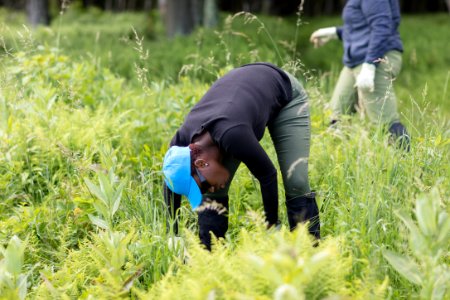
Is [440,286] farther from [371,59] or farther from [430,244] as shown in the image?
[371,59]

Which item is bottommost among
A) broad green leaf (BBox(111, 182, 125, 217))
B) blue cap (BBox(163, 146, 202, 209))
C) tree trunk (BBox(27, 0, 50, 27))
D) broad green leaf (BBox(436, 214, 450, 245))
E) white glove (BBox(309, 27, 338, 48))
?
tree trunk (BBox(27, 0, 50, 27))

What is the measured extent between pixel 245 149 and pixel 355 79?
7.02 ft

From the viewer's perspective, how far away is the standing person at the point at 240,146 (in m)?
2.37

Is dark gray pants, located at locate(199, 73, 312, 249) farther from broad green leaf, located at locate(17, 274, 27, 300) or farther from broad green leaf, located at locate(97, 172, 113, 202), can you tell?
broad green leaf, located at locate(17, 274, 27, 300)

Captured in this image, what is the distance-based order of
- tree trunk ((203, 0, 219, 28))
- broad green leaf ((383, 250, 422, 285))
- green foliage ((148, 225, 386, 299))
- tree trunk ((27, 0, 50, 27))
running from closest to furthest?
green foliage ((148, 225, 386, 299))
broad green leaf ((383, 250, 422, 285))
tree trunk ((203, 0, 219, 28))
tree trunk ((27, 0, 50, 27))

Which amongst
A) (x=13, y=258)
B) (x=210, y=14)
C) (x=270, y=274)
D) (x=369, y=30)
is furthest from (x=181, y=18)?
(x=270, y=274)

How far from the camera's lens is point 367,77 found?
3.85m

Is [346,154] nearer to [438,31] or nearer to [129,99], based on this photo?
[129,99]

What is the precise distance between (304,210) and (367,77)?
143cm

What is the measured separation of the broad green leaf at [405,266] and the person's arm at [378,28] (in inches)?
84.4

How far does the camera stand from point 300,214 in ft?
9.16

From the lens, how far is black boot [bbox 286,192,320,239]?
2.81 meters

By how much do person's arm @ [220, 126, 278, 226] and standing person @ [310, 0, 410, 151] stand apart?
127cm

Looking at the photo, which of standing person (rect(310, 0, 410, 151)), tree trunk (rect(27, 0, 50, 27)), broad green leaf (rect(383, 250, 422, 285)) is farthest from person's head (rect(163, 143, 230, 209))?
tree trunk (rect(27, 0, 50, 27))
